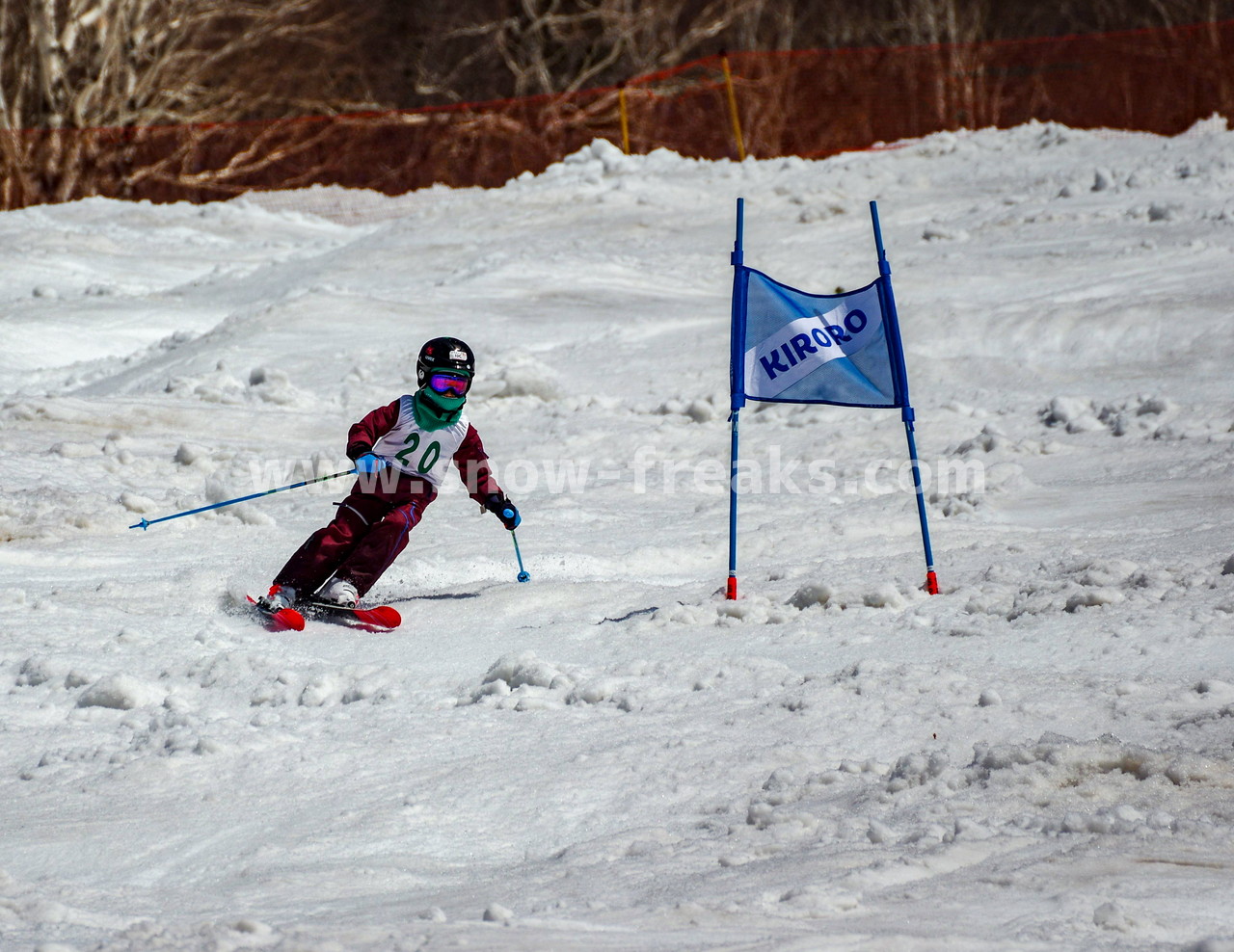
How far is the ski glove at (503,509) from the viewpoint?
6.26m

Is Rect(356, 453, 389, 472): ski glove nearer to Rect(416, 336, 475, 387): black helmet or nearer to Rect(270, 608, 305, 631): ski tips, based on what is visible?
Rect(416, 336, 475, 387): black helmet

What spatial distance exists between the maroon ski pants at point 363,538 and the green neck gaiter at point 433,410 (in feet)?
0.86

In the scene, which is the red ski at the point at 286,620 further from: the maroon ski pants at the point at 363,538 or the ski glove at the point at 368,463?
the ski glove at the point at 368,463

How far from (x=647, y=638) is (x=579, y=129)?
67.1ft

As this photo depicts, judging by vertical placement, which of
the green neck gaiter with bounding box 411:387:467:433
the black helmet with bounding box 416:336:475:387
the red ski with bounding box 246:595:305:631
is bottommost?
the red ski with bounding box 246:595:305:631

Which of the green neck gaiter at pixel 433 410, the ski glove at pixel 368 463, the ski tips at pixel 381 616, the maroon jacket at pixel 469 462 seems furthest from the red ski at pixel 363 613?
the green neck gaiter at pixel 433 410

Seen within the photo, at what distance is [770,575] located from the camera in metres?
6.38

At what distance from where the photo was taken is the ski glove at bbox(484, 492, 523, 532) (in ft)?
20.5

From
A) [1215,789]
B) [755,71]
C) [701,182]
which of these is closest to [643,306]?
[701,182]

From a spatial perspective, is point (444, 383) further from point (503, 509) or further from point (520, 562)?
point (520, 562)

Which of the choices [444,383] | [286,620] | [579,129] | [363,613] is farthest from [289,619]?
[579,129]

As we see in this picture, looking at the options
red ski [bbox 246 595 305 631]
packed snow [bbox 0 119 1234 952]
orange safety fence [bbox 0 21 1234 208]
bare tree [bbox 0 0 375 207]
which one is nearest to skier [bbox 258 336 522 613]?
red ski [bbox 246 595 305 631]

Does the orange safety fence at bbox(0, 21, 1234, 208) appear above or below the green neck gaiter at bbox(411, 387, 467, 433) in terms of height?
above

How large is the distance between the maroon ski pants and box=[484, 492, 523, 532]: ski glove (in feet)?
0.94
